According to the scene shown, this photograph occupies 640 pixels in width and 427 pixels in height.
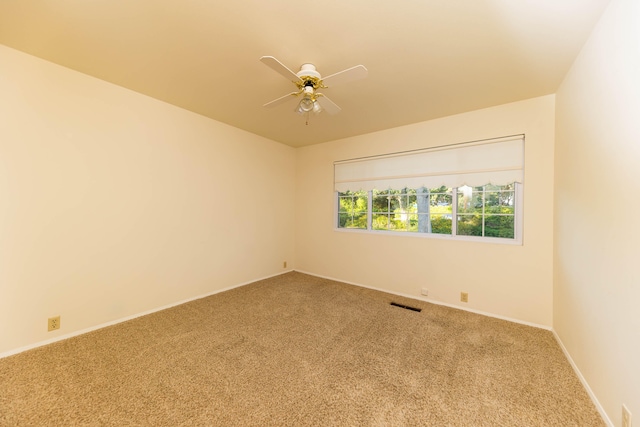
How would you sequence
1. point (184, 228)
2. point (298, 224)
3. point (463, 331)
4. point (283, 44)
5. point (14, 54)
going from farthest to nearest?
point (298, 224)
point (184, 228)
point (463, 331)
point (14, 54)
point (283, 44)

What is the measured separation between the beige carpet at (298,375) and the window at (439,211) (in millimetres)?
1110

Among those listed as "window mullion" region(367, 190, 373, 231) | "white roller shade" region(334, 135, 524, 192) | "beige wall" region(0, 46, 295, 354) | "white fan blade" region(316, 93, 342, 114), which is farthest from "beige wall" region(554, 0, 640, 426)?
"beige wall" region(0, 46, 295, 354)

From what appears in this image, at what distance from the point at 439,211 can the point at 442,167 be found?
604mm

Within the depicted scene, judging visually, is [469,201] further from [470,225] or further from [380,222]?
[380,222]

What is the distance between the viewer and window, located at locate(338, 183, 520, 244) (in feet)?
9.51

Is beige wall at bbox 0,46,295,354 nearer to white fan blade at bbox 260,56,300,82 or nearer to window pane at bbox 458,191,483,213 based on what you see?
white fan blade at bbox 260,56,300,82

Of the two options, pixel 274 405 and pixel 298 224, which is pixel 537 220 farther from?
pixel 298 224

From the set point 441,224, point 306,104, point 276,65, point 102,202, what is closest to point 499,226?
point 441,224

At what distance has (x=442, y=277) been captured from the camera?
3186 millimetres

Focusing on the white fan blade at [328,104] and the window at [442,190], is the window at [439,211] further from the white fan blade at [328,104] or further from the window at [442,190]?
the white fan blade at [328,104]

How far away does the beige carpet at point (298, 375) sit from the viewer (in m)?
1.44

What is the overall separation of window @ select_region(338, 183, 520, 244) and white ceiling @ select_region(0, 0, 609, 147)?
113 cm

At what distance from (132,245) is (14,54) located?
1.88m

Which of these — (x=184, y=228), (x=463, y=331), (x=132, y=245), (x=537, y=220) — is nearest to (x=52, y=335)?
(x=132, y=245)
